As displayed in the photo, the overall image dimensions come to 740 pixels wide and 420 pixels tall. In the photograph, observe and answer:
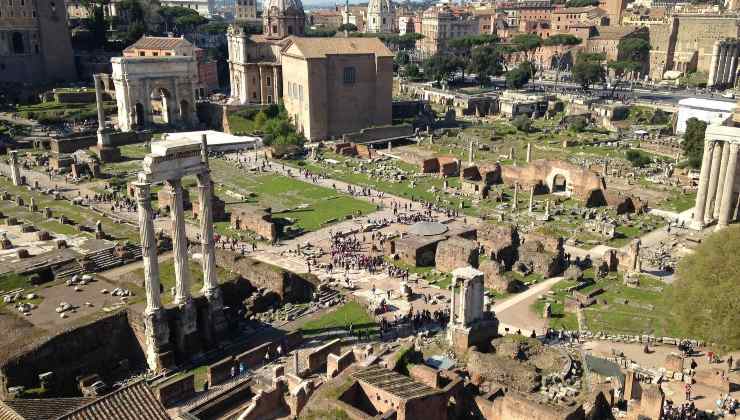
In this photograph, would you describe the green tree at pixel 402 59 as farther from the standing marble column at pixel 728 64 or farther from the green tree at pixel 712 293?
the green tree at pixel 712 293

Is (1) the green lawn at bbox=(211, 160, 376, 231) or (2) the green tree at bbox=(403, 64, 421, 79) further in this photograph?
(2) the green tree at bbox=(403, 64, 421, 79)

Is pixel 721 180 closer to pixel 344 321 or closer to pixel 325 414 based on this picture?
pixel 344 321

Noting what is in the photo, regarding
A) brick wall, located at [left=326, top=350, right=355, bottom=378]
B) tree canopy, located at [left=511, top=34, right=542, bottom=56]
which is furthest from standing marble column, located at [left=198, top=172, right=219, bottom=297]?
tree canopy, located at [left=511, top=34, right=542, bottom=56]

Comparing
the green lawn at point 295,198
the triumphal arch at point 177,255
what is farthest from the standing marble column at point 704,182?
the triumphal arch at point 177,255

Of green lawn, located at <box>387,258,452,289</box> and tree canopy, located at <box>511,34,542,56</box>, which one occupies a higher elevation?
tree canopy, located at <box>511,34,542,56</box>

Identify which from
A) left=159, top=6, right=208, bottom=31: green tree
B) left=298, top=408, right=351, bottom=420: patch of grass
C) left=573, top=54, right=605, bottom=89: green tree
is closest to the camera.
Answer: left=298, top=408, right=351, bottom=420: patch of grass

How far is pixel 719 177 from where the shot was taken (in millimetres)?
42469

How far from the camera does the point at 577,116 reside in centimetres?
7931

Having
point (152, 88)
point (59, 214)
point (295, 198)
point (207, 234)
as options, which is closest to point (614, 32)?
point (152, 88)

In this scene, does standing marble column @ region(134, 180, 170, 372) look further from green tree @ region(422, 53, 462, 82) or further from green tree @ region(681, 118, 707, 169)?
green tree @ region(422, 53, 462, 82)

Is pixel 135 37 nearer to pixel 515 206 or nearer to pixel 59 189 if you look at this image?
pixel 59 189

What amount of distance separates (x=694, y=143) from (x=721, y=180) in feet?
54.1

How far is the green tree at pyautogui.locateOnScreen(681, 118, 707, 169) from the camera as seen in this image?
181ft

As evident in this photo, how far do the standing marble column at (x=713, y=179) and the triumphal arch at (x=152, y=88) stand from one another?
56644 mm
